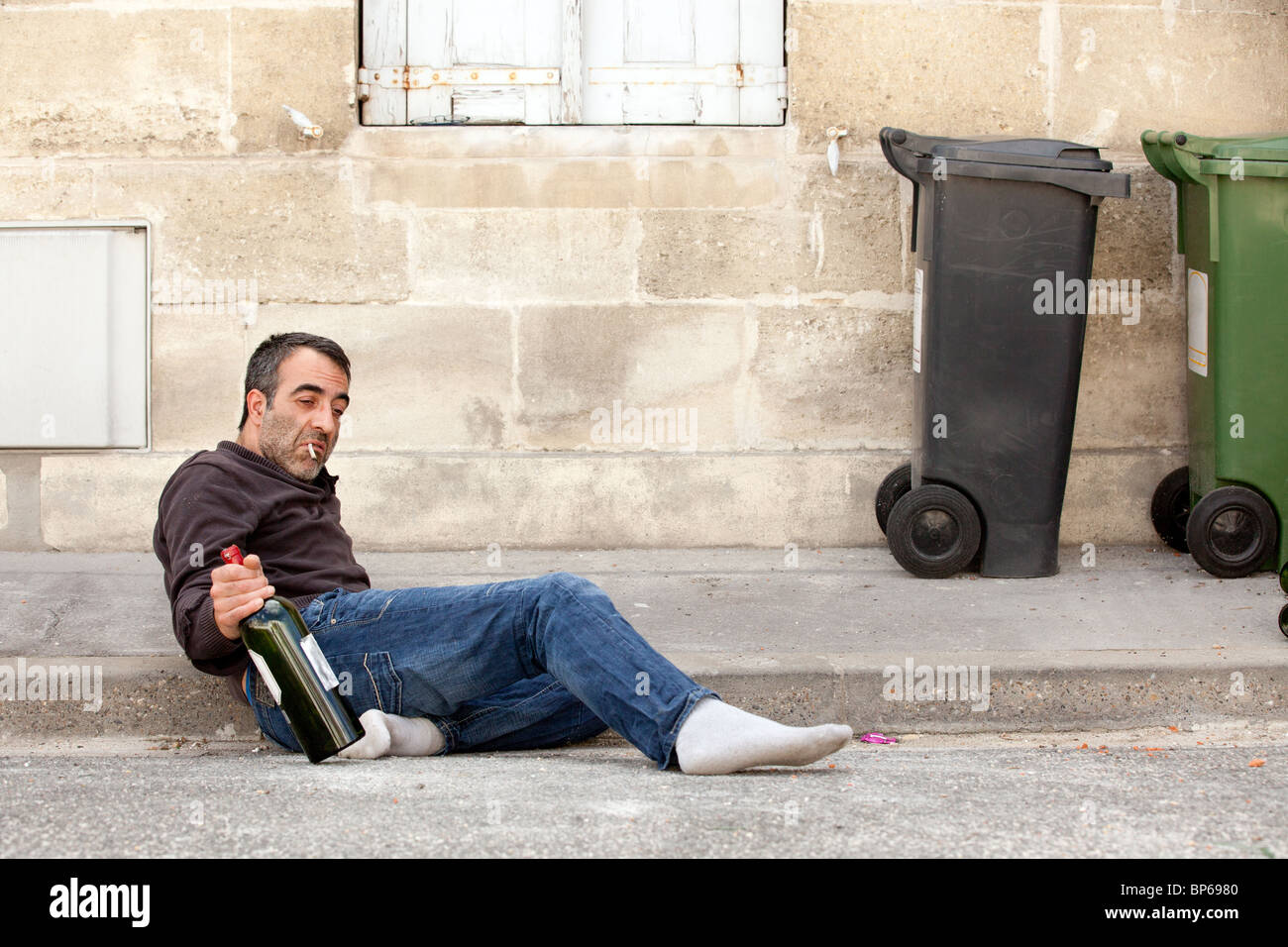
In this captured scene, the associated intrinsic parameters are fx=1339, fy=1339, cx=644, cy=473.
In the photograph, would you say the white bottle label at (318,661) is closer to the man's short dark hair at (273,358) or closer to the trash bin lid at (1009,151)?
the man's short dark hair at (273,358)

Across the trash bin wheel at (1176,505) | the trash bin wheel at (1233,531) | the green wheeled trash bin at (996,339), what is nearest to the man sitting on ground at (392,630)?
the green wheeled trash bin at (996,339)

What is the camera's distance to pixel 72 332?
5676 mm

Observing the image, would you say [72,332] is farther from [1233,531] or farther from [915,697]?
[1233,531]

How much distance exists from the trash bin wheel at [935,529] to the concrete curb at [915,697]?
1244 millimetres

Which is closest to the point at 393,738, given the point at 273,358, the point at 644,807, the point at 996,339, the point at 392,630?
the point at 392,630

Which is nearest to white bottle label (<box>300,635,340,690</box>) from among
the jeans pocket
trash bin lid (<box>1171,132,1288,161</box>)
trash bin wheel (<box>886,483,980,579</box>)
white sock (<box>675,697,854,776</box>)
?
the jeans pocket

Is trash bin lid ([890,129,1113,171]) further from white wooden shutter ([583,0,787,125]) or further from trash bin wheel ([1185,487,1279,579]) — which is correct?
trash bin wheel ([1185,487,1279,579])

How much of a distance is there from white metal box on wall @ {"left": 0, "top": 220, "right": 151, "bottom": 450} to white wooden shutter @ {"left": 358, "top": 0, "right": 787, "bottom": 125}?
1253 millimetres

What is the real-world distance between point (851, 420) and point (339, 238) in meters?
2.30

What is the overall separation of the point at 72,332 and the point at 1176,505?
4.72 meters

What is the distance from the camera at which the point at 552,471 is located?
223 inches

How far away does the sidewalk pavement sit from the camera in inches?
150

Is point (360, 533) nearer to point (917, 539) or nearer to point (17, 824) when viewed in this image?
point (917, 539)
